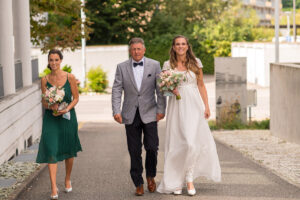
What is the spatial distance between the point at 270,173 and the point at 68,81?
3299 millimetres

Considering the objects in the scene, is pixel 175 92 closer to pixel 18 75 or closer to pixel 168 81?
pixel 168 81

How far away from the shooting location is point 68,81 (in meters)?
8.76

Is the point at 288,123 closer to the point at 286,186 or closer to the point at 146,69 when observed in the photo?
the point at 286,186

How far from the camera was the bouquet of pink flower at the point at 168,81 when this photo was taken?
820 centimetres

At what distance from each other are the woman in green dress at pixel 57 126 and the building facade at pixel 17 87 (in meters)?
3.02

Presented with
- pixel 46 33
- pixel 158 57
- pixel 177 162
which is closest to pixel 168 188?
pixel 177 162

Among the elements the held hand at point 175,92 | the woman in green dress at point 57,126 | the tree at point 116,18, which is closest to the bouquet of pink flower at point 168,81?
the held hand at point 175,92

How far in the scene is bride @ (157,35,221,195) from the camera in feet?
28.1

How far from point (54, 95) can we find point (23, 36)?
28.4 ft

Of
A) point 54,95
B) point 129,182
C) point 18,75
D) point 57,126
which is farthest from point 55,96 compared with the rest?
point 18,75

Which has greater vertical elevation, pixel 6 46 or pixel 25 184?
pixel 6 46

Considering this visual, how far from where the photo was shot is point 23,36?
54.9 ft

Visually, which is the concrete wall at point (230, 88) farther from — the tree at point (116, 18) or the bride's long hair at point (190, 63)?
the tree at point (116, 18)

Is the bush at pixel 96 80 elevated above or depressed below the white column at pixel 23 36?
below
